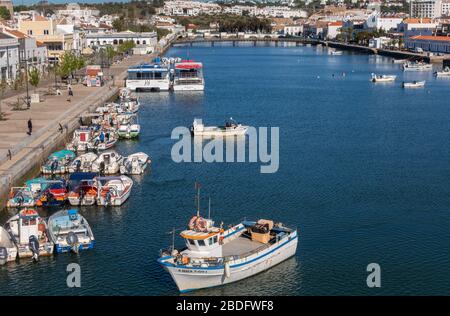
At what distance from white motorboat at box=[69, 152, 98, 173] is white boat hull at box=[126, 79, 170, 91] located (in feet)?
58.1

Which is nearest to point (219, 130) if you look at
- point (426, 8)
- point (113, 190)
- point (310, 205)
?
point (113, 190)

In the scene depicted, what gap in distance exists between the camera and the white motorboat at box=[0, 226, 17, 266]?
11.9 m

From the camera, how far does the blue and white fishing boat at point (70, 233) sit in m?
12.4

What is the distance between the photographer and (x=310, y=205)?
1523 cm

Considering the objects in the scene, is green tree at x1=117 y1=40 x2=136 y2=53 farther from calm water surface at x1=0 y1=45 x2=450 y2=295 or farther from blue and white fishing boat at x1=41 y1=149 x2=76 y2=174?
blue and white fishing boat at x1=41 y1=149 x2=76 y2=174

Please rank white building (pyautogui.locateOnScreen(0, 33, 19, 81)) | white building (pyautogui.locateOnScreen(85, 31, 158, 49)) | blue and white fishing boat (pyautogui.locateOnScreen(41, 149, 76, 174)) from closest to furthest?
blue and white fishing boat (pyautogui.locateOnScreen(41, 149, 76, 174)) → white building (pyautogui.locateOnScreen(0, 33, 19, 81)) → white building (pyautogui.locateOnScreen(85, 31, 158, 49))

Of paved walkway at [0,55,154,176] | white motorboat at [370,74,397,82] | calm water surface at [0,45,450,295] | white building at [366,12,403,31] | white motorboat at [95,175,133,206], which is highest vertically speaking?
white building at [366,12,403,31]

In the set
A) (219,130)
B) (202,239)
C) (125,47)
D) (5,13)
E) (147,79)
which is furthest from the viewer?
(5,13)

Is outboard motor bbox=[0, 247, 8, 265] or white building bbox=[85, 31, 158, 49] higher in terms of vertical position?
white building bbox=[85, 31, 158, 49]

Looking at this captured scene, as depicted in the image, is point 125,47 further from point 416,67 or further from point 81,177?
point 81,177

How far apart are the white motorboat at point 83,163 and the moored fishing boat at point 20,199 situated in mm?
2657

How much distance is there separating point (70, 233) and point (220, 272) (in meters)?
3.10

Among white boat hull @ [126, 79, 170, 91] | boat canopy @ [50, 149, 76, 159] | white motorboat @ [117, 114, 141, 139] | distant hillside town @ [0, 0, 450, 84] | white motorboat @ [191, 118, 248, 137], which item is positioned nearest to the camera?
boat canopy @ [50, 149, 76, 159]
